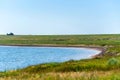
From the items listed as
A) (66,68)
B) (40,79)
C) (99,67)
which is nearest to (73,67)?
(66,68)

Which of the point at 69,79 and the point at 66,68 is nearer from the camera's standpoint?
the point at 69,79

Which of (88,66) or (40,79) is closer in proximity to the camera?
(40,79)

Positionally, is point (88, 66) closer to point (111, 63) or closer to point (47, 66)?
point (111, 63)

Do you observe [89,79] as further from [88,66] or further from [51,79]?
[88,66]

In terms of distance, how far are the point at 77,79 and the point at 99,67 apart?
16.0 m

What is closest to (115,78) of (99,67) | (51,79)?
(51,79)

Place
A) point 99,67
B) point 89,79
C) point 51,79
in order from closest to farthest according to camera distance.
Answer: point 89,79 < point 51,79 < point 99,67

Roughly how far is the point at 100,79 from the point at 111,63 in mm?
17032

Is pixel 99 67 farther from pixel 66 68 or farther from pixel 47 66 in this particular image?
pixel 47 66

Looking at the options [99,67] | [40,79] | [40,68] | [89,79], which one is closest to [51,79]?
[40,79]

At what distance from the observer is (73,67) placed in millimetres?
36000

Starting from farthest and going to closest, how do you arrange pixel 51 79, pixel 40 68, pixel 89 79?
pixel 40 68
pixel 51 79
pixel 89 79

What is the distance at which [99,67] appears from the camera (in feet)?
111

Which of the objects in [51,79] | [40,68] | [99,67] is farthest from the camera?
[40,68]
